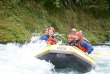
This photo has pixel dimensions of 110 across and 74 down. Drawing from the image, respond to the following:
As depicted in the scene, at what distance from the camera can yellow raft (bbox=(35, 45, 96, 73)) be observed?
466cm

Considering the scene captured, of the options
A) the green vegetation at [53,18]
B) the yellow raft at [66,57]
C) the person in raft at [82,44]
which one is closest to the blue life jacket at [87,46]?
the person in raft at [82,44]

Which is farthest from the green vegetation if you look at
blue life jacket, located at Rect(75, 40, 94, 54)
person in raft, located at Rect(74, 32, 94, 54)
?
blue life jacket, located at Rect(75, 40, 94, 54)

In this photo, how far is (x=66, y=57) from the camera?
4.73 meters

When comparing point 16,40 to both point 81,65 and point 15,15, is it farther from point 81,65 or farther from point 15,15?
point 81,65

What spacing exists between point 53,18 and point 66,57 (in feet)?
30.8

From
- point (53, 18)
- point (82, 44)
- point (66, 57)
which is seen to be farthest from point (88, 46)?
point (53, 18)

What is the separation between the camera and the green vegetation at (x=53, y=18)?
10.7 metres

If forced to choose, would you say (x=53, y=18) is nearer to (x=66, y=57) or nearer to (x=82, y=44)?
(x=82, y=44)

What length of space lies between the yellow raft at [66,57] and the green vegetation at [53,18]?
522 centimetres

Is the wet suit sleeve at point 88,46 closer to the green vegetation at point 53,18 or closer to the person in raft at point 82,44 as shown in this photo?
the person in raft at point 82,44

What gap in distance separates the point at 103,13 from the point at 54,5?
6.53 meters

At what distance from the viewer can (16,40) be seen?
9.94m

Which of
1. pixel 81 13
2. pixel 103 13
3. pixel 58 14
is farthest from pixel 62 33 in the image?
pixel 103 13

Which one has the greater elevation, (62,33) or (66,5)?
(66,5)
